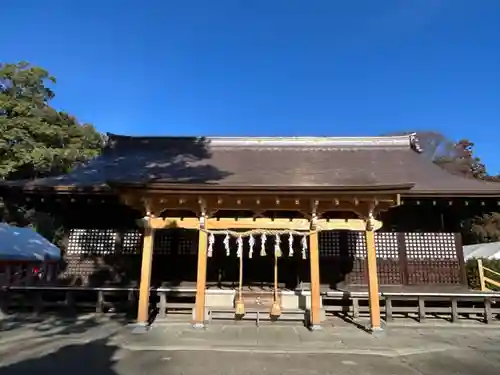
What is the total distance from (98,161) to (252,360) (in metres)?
A: 9.34

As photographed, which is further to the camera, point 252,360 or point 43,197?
point 43,197

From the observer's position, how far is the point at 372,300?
23.1ft

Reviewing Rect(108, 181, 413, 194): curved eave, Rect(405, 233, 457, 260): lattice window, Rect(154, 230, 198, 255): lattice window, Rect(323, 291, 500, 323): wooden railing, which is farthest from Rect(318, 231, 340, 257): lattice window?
Rect(154, 230, 198, 255): lattice window

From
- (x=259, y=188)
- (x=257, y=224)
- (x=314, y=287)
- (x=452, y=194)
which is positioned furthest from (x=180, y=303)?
(x=452, y=194)

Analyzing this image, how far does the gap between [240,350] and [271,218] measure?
2.96m

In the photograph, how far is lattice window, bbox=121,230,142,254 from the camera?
9.95 m

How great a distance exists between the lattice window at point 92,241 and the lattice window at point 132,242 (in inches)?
13.0

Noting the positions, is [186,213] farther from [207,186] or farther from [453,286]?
[453,286]

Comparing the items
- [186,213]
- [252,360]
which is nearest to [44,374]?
[252,360]

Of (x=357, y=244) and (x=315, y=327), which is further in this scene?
(x=357, y=244)

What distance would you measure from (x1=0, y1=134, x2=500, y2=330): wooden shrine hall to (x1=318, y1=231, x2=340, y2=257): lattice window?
0.03m

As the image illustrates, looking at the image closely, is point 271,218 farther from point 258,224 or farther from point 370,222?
point 370,222

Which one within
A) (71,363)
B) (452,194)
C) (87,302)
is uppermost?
(452,194)

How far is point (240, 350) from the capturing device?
5.73 metres
